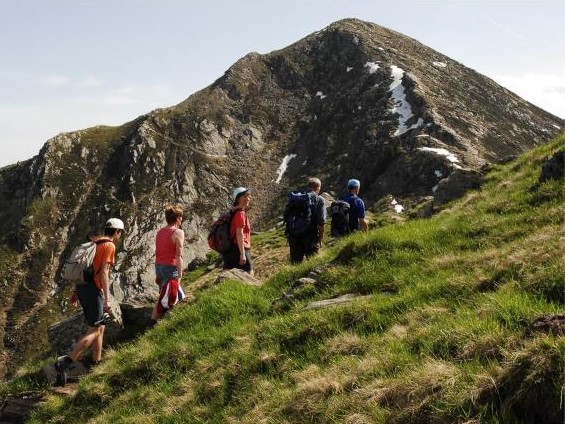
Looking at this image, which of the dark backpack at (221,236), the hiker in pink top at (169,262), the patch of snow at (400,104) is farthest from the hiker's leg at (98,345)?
the patch of snow at (400,104)

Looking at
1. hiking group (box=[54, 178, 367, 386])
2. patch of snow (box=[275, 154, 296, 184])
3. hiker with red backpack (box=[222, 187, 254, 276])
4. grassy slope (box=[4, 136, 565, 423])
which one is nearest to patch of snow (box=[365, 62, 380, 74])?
patch of snow (box=[275, 154, 296, 184])

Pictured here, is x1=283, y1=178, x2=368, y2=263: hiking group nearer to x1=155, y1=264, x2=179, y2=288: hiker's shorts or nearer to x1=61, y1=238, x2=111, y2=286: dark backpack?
x1=155, y1=264, x2=179, y2=288: hiker's shorts

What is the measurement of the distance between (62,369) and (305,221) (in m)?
7.35

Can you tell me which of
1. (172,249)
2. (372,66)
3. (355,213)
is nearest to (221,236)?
(172,249)

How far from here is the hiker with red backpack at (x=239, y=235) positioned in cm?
1377

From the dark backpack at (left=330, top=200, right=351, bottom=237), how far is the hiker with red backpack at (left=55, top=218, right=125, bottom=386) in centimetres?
715

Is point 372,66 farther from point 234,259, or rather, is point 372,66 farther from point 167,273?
point 167,273

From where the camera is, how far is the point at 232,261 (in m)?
14.3

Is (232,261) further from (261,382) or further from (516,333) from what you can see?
(516,333)

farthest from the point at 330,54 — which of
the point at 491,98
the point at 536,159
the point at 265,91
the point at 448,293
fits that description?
the point at 448,293

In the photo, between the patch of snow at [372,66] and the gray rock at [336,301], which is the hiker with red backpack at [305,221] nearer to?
the gray rock at [336,301]

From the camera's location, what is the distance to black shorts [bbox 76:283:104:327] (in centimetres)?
1143

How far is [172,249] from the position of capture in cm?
1280

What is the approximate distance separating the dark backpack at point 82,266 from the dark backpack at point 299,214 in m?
5.34
